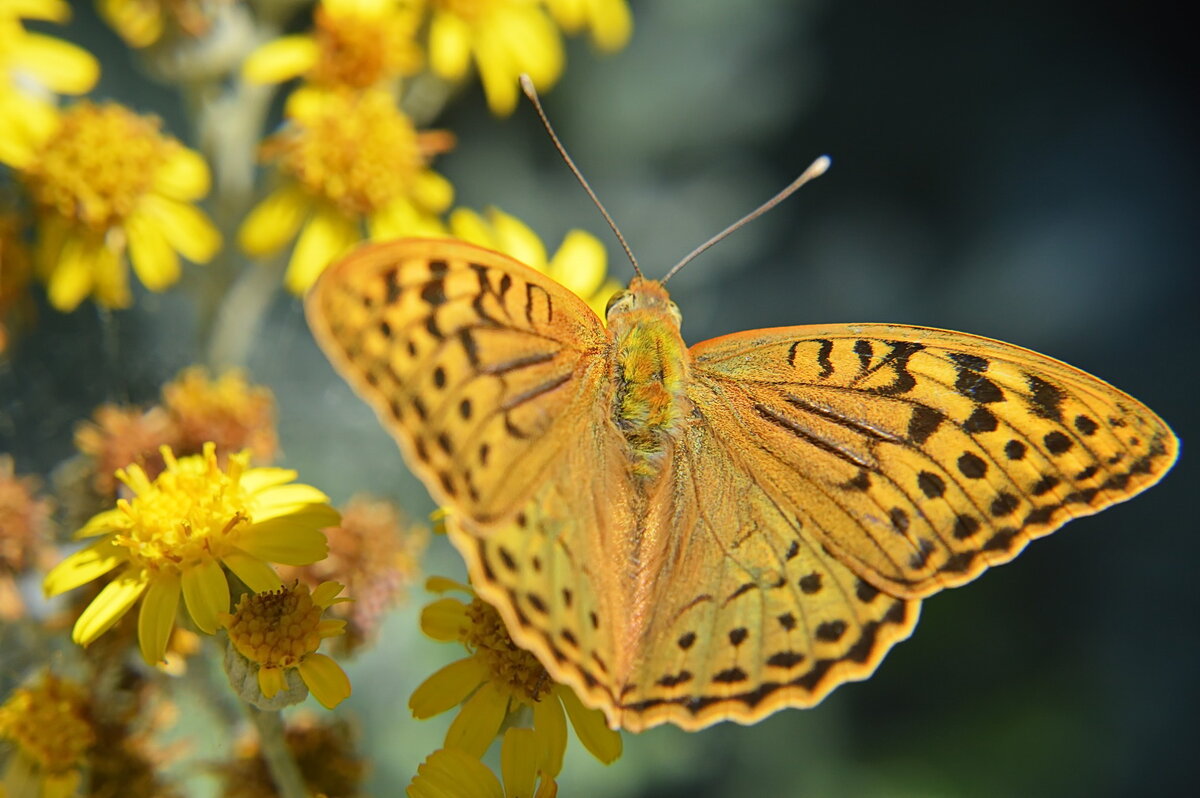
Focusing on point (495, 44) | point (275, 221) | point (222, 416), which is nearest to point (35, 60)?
point (275, 221)

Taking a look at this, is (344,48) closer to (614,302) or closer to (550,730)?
(614,302)

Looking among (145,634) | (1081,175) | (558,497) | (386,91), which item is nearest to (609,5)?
(386,91)

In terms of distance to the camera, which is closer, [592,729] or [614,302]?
[592,729]

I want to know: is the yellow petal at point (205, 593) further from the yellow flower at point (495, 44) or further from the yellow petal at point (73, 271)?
the yellow flower at point (495, 44)

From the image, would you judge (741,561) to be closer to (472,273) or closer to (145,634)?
(472,273)

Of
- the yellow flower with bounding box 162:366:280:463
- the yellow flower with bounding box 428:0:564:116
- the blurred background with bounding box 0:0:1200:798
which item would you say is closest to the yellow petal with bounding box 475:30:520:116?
the yellow flower with bounding box 428:0:564:116

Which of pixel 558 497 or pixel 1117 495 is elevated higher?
pixel 558 497

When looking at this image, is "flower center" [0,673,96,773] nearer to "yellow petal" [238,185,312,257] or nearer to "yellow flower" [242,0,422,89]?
"yellow petal" [238,185,312,257]
